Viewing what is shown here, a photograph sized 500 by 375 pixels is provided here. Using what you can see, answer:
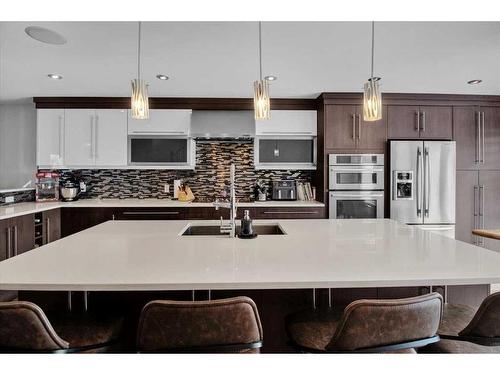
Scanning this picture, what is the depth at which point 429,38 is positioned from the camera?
229 centimetres

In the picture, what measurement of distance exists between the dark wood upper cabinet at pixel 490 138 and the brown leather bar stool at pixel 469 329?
10.7ft

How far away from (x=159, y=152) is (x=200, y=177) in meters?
0.67

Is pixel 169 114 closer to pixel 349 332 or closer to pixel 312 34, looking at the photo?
pixel 312 34

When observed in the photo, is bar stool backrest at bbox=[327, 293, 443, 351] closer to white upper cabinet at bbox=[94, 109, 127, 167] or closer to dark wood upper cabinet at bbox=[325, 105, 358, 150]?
dark wood upper cabinet at bbox=[325, 105, 358, 150]

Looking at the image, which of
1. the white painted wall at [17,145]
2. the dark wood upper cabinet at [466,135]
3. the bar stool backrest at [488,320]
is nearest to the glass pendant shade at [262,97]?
the bar stool backrest at [488,320]

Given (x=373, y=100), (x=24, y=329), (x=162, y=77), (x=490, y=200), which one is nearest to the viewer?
(x=24, y=329)

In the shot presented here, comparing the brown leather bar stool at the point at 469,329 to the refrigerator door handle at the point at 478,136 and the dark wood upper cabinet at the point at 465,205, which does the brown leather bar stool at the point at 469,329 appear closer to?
the dark wood upper cabinet at the point at 465,205

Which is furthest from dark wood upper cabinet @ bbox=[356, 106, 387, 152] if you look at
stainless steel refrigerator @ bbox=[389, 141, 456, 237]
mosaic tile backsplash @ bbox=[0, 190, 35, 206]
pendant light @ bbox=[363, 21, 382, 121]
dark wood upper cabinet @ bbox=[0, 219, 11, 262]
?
mosaic tile backsplash @ bbox=[0, 190, 35, 206]

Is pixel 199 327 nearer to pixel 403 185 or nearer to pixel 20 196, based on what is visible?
pixel 403 185

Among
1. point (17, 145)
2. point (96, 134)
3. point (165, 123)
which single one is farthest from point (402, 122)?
point (17, 145)

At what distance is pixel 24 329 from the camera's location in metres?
0.99

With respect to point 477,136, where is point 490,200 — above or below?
below

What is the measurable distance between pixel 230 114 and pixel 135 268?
3.06 m

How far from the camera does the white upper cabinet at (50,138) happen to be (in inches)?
157
